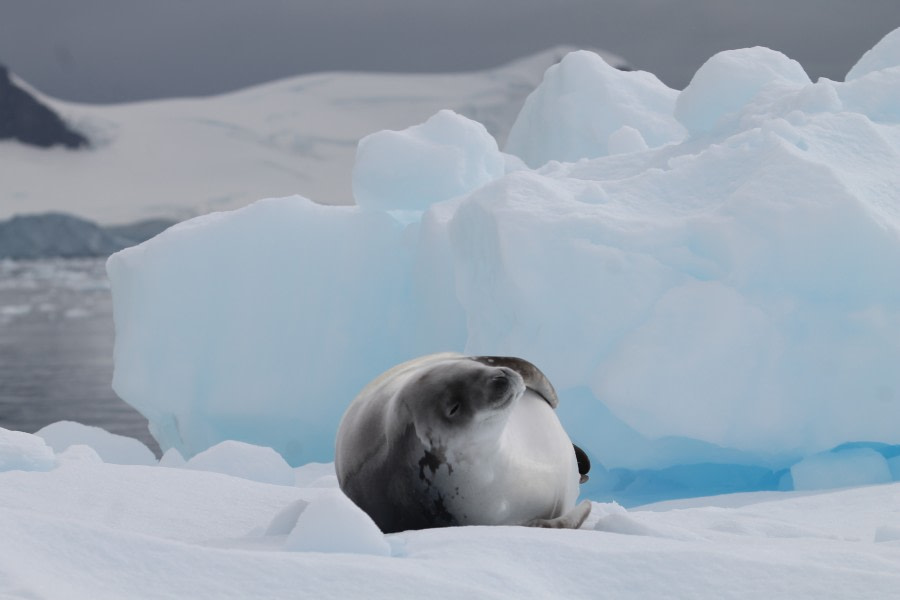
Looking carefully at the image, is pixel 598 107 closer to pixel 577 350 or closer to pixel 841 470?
pixel 577 350

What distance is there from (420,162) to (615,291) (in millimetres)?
2798

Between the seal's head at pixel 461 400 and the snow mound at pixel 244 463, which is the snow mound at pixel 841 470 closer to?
the snow mound at pixel 244 463

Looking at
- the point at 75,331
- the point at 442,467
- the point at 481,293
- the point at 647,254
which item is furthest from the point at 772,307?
the point at 75,331

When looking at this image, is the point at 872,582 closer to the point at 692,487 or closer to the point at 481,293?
the point at 692,487

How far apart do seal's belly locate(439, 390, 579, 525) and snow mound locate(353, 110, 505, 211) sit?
517 centimetres

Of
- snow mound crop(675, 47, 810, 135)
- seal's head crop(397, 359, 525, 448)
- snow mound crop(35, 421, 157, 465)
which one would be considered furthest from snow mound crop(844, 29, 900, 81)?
seal's head crop(397, 359, 525, 448)

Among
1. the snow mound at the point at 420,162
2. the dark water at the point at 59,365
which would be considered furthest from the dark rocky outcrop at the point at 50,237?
the snow mound at the point at 420,162

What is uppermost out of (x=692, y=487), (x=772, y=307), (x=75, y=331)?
(x=772, y=307)

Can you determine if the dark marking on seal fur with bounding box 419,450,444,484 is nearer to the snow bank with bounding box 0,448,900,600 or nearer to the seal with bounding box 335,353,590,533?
the seal with bounding box 335,353,590,533

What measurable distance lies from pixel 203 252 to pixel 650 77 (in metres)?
5.12

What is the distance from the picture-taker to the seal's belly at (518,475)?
2.54 m

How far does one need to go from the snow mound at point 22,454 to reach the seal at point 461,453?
1160 millimetres

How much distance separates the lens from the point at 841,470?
A: 17.1 feet

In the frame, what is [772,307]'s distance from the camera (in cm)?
537
